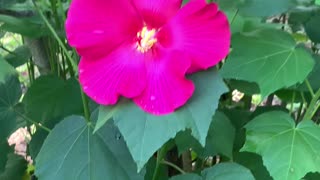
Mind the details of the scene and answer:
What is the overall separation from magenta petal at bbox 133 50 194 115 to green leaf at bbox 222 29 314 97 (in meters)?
0.16

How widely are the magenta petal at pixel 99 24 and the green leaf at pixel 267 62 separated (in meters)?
0.20

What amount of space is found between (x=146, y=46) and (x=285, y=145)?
28cm

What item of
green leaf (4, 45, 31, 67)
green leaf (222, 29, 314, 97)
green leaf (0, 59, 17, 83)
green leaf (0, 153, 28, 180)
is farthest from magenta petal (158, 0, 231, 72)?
green leaf (0, 153, 28, 180)

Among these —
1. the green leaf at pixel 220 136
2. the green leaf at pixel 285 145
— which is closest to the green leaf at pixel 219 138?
the green leaf at pixel 220 136

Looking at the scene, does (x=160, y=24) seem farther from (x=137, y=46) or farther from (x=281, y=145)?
(x=281, y=145)

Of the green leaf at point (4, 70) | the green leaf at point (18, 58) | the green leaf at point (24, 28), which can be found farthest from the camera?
the green leaf at point (18, 58)

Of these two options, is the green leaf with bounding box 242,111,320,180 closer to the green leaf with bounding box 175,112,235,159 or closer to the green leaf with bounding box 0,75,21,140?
the green leaf with bounding box 175,112,235,159

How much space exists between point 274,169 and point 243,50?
0.19 metres

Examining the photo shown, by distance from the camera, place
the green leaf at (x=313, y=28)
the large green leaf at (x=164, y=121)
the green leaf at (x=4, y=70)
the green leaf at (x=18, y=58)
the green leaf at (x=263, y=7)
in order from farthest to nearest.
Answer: the green leaf at (x=18, y=58), the green leaf at (x=313, y=28), the green leaf at (x=263, y=7), the green leaf at (x=4, y=70), the large green leaf at (x=164, y=121)

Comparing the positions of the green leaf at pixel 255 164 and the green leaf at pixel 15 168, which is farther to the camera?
the green leaf at pixel 15 168

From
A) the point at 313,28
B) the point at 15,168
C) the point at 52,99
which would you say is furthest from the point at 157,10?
the point at 15,168

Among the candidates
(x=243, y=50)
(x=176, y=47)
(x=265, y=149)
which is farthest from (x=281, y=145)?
(x=176, y=47)

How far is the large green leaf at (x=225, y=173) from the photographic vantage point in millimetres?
949

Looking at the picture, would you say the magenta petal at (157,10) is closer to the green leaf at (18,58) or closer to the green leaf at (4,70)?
the green leaf at (4,70)
